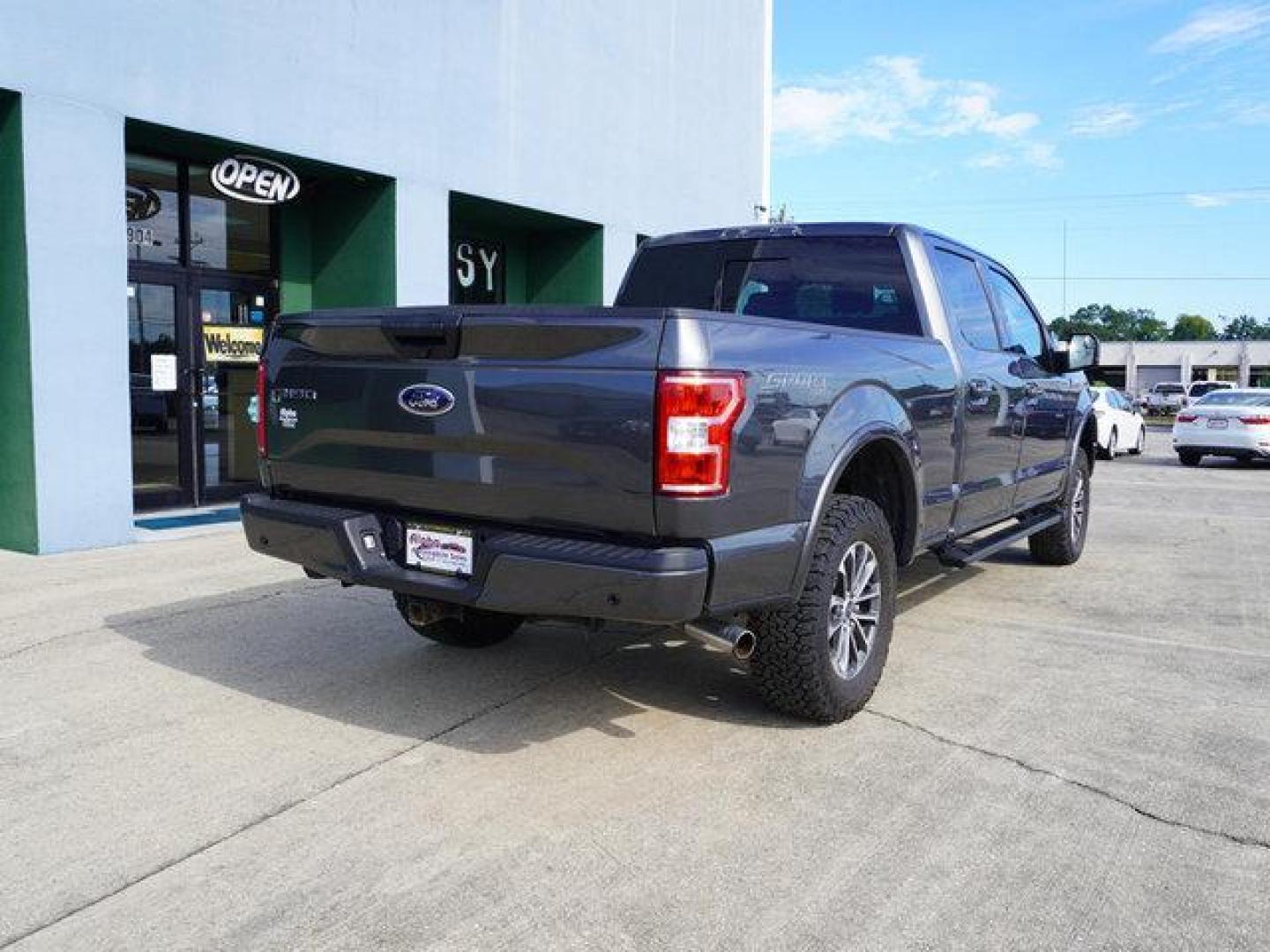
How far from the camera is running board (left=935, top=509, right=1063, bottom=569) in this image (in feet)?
17.3

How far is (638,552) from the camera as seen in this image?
3.25m

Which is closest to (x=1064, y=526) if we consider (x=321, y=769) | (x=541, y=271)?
(x=321, y=769)

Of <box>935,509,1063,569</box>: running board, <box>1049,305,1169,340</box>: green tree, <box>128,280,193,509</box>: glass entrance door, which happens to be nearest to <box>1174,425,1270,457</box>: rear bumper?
<box>935,509,1063,569</box>: running board

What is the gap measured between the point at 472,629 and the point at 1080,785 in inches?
109

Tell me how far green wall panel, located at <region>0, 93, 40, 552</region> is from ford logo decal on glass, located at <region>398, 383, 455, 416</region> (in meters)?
5.05

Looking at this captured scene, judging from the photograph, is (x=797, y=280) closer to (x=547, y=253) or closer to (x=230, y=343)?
(x=230, y=343)

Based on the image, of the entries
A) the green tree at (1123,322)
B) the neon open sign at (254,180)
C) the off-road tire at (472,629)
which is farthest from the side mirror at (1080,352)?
the green tree at (1123,322)

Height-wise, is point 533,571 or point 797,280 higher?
point 797,280

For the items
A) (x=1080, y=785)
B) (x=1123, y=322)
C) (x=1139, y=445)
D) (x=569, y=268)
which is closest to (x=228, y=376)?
(x=569, y=268)

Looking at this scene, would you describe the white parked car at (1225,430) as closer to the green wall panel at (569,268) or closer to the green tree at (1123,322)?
the green wall panel at (569,268)

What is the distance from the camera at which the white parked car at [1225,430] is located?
59.1 feet

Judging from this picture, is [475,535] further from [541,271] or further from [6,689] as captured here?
[541,271]

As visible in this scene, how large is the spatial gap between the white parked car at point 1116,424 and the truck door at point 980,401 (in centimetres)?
1513

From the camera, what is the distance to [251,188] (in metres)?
9.43
